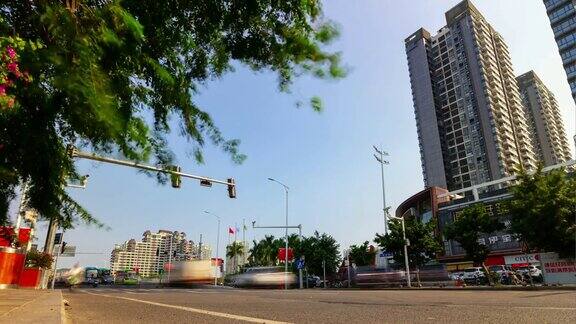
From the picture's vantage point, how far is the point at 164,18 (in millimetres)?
2326

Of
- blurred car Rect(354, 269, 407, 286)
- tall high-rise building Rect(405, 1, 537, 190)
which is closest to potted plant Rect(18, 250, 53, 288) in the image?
blurred car Rect(354, 269, 407, 286)

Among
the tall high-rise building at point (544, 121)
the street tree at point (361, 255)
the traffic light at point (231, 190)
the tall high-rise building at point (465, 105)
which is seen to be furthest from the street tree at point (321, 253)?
the tall high-rise building at point (544, 121)

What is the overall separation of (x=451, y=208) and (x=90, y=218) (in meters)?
64.5

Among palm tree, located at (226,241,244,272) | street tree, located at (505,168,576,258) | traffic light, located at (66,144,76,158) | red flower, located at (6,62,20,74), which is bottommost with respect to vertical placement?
red flower, located at (6,62,20,74)

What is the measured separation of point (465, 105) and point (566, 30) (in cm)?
2595

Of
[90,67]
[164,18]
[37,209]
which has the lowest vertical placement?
[37,209]

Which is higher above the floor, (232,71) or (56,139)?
(232,71)

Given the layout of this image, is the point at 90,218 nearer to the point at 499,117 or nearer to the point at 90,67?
the point at 90,67

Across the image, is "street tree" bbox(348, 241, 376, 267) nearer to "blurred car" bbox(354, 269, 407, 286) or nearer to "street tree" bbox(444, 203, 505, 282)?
"blurred car" bbox(354, 269, 407, 286)

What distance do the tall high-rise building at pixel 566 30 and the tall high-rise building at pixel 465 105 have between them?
18.2 metres

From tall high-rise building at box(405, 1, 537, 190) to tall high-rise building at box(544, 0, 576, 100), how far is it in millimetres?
18151

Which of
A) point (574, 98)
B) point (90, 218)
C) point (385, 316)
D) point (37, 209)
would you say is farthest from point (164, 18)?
point (574, 98)

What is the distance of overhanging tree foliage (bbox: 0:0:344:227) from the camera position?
61.6 inches

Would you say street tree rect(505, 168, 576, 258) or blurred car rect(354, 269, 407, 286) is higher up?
street tree rect(505, 168, 576, 258)
